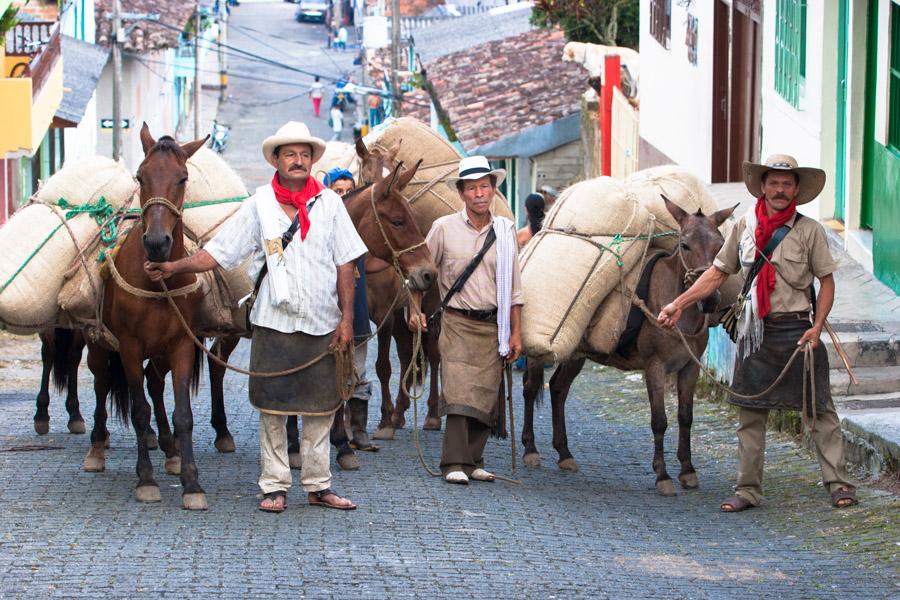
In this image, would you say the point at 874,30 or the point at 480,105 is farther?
the point at 480,105

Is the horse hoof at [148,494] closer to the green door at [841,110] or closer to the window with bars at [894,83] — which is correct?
the window with bars at [894,83]

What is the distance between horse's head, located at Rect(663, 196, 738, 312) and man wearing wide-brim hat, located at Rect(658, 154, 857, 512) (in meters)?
0.41

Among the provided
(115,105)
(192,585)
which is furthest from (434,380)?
(115,105)

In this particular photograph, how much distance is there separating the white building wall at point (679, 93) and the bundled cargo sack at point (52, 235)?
11.9 meters

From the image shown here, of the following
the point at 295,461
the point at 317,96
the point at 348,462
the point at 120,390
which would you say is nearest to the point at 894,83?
the point at 348,462

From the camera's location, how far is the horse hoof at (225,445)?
9.94 meters

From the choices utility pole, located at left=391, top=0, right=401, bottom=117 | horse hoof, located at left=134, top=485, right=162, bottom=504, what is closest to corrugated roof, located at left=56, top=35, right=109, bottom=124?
utility pole, located at left=391, top=0, right=401, bottom=117

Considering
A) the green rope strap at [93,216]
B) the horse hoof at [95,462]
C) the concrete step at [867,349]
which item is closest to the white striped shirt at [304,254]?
the green rope strap at [93,216]

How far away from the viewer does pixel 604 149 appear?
25.7 meters

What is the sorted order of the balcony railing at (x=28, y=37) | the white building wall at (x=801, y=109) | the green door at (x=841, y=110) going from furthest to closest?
the balcony railing at (x=28, y=37) < the white building wall at (x=801, y=109) < the green door at (x=841, y=110)

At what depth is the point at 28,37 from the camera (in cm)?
2748

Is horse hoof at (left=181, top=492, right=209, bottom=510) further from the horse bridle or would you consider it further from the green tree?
the green tree

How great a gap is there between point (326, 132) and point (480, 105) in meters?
28.6

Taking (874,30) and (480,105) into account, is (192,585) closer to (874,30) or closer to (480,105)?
(874,30)
